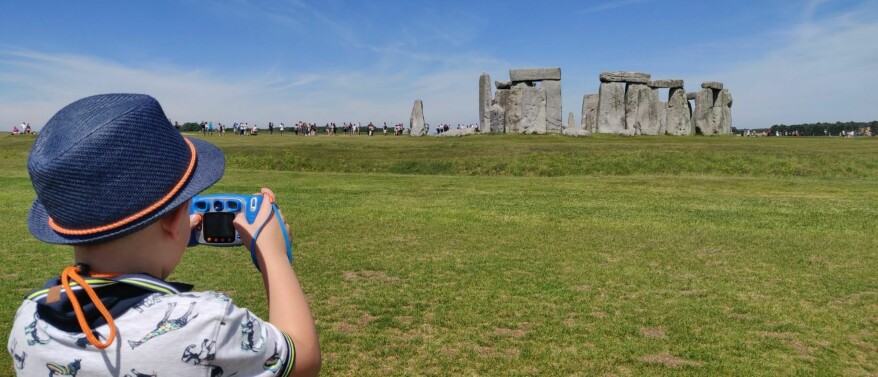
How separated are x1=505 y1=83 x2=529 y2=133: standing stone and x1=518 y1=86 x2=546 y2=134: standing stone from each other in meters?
0.37

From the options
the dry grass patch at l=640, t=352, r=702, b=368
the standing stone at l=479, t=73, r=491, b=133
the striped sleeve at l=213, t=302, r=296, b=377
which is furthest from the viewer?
the standing stone at l=479, t=73, r=491, b=133

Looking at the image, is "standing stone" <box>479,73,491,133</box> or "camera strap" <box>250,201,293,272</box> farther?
"standing stone" <box>479,73,491,133</box>

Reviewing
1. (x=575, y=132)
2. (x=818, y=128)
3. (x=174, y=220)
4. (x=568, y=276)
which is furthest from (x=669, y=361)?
(x=818, y=128)

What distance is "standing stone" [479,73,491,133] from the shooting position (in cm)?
4709

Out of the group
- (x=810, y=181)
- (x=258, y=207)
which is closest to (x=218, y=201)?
(x=258, y=207)

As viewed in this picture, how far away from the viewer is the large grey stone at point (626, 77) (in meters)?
44.5

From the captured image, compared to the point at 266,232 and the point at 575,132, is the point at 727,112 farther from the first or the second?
the point at 266,232

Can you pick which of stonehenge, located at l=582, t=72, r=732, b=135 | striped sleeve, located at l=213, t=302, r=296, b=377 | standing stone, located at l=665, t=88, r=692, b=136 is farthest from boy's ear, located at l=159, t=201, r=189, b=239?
standing stone, located at l=665, t=88, r=692, b=136

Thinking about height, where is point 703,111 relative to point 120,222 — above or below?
above

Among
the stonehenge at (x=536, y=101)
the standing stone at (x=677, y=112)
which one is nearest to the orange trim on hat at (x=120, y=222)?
the stonehenge at (x=536, y=101)

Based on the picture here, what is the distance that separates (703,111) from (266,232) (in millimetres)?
53109

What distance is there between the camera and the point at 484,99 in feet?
157

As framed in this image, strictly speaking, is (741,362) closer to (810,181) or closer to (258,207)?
(258,207)

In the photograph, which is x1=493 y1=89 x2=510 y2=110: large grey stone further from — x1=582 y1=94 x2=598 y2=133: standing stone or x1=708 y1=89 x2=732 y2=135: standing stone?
x1=708 y1=89 x2=732 y2=135: standing stone
